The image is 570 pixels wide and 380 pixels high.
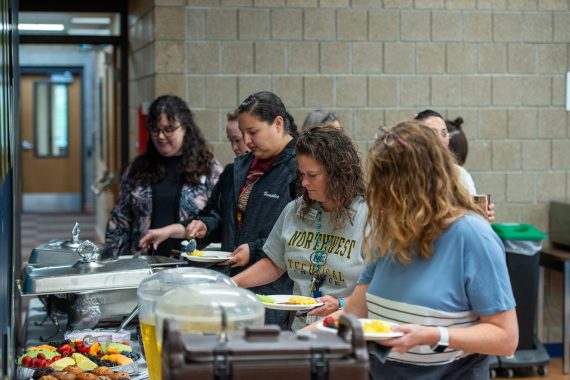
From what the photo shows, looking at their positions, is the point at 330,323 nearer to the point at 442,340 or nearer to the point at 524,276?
the point at 442,340

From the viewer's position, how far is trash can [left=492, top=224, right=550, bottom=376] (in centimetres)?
631

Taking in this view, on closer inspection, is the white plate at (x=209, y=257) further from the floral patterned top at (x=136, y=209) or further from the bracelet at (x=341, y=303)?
the bracelet at (x=341, y=303)

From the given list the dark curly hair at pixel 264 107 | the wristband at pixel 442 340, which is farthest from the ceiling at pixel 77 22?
the wristband at pixel 442 340

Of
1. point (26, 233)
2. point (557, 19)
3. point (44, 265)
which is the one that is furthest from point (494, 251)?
point (26, 233)

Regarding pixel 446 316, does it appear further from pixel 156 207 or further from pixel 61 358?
pixel 156 207

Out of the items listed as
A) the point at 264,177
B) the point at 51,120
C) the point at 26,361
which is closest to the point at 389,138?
the point at 26,361

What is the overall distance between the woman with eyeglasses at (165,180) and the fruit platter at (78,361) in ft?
4.53

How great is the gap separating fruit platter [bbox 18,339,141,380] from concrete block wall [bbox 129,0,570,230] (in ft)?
10.6

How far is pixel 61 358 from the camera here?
3199 millimetres

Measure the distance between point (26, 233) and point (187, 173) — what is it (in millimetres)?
9487

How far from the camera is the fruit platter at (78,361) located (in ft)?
9.79

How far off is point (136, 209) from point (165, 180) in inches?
8.0

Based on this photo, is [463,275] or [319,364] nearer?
[319,364]

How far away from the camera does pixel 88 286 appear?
353cm
